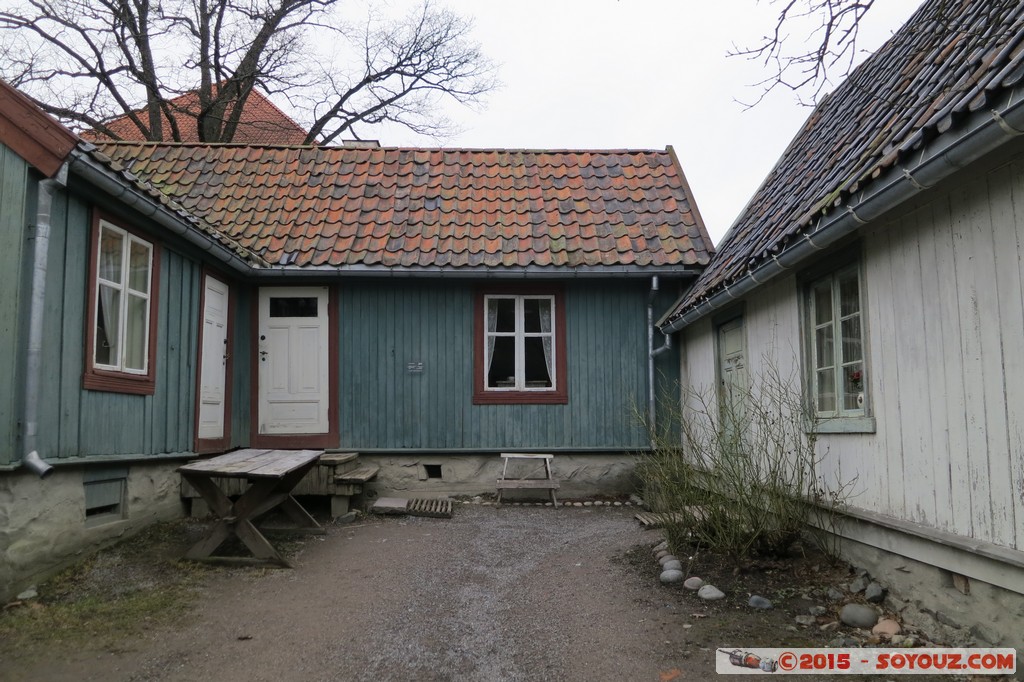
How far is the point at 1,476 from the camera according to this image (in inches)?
206

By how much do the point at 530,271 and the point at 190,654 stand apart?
21.1ft

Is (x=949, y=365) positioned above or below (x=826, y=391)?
above

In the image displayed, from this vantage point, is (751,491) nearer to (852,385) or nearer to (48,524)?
(852,385)

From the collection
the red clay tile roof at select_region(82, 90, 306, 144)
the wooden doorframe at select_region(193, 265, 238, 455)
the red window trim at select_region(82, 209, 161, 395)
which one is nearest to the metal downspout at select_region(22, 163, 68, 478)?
the red window trim at select_region(82, 209, 161, 395)

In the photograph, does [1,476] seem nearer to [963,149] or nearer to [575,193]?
[963,149]

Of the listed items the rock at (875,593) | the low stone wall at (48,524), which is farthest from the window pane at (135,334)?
the rock at (875,593)

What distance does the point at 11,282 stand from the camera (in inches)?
215

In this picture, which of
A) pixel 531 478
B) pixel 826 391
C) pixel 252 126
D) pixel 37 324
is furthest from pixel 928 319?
pixel 252 126

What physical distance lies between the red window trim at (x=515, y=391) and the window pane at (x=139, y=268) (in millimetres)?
4142

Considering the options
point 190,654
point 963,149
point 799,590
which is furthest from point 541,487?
point 963,149

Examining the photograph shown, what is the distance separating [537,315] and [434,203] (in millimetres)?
2537

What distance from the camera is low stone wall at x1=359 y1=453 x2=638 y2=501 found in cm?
961

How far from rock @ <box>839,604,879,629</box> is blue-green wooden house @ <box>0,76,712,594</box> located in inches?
169

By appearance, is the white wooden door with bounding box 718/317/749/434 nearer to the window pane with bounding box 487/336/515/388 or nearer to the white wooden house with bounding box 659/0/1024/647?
the white wooden house with bounding box 659/0/1024/647
